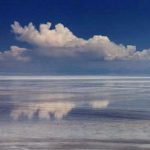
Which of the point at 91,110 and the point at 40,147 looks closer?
the point at 40,147

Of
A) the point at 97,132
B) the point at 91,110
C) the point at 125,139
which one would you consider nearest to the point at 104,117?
the point at 91,110

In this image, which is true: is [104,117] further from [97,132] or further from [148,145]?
[148,145]

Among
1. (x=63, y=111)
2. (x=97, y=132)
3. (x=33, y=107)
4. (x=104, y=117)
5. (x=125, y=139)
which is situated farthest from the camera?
(x=33, y=107)

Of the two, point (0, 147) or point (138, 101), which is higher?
point (138, 101)

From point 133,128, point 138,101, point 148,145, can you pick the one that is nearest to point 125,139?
point 148,145

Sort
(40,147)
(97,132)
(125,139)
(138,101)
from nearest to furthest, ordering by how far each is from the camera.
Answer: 1. (40,147)
2. (125,139)
3. (97,132)
4. (138,101)

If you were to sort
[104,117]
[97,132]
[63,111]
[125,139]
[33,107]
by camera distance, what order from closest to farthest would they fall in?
[125,139]
[97,132]
[104,117]
[63,111]
[33,107]

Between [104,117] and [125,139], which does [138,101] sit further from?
[125,139]

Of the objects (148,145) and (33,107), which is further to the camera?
(33,107)

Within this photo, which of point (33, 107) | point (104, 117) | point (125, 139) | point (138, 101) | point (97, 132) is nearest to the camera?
point (125, 139)
